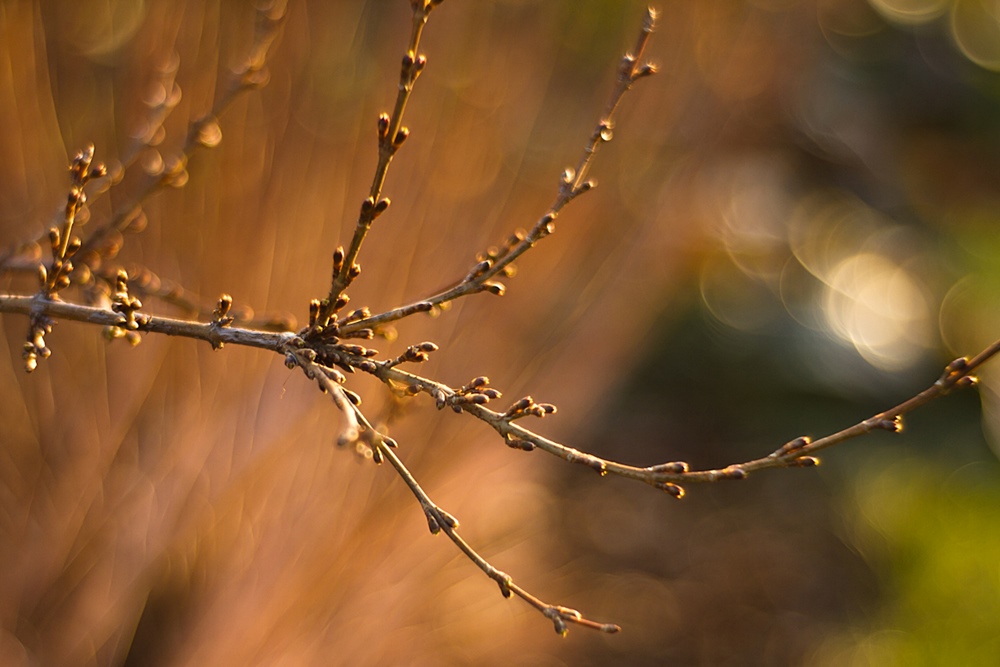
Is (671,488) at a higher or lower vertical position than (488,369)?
lower

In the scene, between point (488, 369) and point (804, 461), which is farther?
point (488, 369)

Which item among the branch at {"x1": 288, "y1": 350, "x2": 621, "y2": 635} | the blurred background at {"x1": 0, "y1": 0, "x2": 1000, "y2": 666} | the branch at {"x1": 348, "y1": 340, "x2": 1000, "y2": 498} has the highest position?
the blurred background at {"x1": 0, "y1": 0, "x2": 1000, "y2": 666}

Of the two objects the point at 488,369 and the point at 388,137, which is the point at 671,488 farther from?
the point at 488,369

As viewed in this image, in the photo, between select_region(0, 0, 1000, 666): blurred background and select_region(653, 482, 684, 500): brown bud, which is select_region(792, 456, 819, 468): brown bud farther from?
select_region(0, 0, 1000, 666): blurred background

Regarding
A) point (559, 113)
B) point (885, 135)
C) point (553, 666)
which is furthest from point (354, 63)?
point (885, 135)

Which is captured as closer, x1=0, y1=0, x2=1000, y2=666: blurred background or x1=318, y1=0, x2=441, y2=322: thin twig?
x1=318, y1=0, x2=441, y2=322: thin twig

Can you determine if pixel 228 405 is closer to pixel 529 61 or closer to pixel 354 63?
pixel 354 63

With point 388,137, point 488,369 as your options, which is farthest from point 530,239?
point 488,369

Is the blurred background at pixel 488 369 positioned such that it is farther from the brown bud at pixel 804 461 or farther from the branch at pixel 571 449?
the brown bud at pixel 804 461

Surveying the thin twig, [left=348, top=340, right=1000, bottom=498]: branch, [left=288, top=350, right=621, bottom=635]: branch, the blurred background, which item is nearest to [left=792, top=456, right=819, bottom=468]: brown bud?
[left=348, top=340, right=1000, bottom=498]: branch
